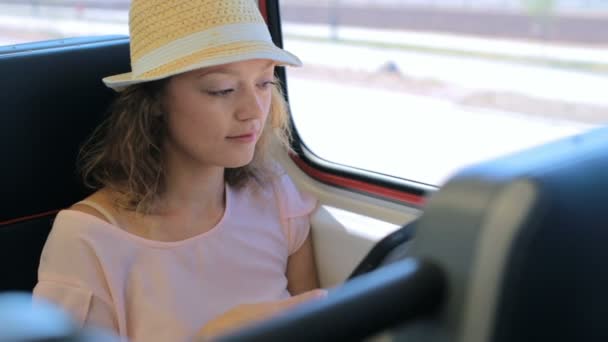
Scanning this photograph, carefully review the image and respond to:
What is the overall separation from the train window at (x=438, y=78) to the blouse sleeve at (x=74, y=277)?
0.83 m

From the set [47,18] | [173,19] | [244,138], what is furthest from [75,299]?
[47,18]

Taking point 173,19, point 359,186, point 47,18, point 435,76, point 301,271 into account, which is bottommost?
point 47,18

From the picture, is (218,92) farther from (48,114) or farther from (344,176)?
(344,176)

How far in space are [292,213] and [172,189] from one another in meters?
0.34

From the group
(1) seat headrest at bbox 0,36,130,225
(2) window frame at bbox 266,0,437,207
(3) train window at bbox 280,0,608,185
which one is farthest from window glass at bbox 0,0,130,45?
(1) seat headrest at bbox 0,36,130,225

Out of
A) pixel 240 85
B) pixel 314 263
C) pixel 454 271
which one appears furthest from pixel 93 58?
pixel 454 271

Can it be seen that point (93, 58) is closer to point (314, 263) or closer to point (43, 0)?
point (314, 263)

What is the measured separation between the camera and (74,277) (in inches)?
55.5

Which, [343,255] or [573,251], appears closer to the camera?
[573,251]

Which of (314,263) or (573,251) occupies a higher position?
(573,251)

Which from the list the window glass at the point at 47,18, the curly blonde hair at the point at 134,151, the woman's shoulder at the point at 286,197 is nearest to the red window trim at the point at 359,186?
the woman's shoulder at the point at 286,197

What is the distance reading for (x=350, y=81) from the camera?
4.37 metres

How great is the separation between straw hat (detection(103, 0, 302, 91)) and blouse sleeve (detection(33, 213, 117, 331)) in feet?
1.00

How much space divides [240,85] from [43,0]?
6342 mm
